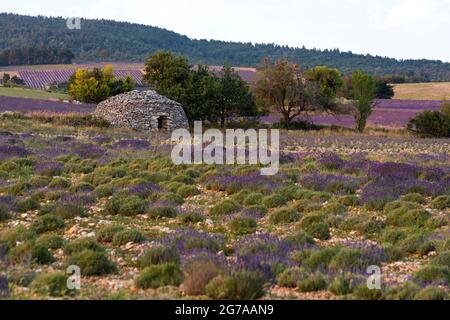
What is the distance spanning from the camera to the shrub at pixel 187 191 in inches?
626

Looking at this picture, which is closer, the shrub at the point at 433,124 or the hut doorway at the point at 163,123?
the hut doorway at the point at 163,123

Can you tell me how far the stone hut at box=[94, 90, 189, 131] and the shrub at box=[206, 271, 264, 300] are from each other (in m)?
34.4

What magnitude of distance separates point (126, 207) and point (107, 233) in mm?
2569

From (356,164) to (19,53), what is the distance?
112m

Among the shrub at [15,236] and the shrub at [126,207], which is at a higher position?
the shrub at [15,236]

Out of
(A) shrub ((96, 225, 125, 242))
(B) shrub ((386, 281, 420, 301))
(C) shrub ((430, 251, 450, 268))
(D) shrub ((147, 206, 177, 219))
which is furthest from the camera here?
(D) shrub ((147, 206, 177, 219))

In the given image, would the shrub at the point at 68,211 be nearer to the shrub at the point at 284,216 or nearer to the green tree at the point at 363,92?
the shrub at the point at 284,216

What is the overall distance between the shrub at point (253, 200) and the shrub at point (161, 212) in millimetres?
2228

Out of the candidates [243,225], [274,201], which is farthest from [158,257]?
[274,201]

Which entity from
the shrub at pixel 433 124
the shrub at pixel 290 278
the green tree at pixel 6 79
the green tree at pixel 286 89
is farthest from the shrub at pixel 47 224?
the green tree at pixel 6 79

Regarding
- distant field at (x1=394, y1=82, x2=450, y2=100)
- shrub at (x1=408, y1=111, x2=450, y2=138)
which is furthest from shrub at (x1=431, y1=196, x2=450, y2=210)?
distant field at (x1=394, y1=82, x2=450, y2=100)

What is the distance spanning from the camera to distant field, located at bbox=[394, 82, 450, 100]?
88.1 metres

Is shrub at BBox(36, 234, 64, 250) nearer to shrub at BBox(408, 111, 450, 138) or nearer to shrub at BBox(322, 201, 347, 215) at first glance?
shrub at BBox(322, 201, 347, 215)
